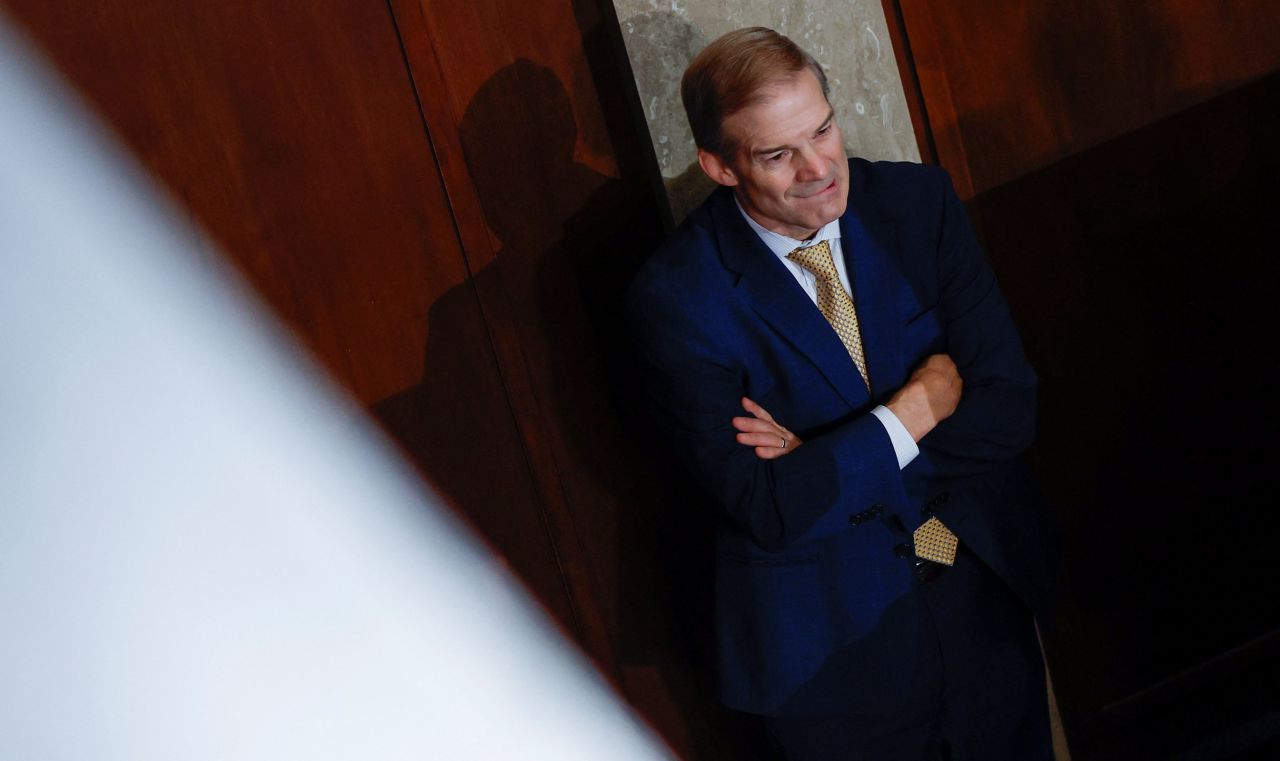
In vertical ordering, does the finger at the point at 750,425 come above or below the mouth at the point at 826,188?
below

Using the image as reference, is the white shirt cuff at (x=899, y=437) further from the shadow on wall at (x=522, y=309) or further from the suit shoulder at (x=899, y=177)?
the shadow on wall at (x=522, y=309)

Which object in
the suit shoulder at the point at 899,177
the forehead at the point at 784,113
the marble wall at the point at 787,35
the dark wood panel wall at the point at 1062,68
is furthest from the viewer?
the dark wood panel wall at the point at 1062,68

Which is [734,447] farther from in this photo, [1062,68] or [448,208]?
[1062,68]

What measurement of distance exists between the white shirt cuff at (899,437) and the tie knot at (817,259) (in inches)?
9.4

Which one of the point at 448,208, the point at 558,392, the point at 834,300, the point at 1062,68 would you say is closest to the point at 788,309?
the point at 834,300

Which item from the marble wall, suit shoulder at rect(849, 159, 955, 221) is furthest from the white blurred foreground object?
suit shoulder at rect(849, 159, 955, 221)

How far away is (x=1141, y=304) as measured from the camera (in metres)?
2.53

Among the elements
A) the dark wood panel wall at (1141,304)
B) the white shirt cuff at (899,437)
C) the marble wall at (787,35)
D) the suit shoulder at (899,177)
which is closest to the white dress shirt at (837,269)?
the white shirt cuff at (899,437)

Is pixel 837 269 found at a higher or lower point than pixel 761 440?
higher

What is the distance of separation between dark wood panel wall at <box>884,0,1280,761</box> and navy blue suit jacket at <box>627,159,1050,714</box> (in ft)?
1.91

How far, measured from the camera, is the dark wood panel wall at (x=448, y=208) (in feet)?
6.53

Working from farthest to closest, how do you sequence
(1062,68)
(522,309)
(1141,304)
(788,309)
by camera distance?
(1141,304), (1062,68), (522,309), (788,309)

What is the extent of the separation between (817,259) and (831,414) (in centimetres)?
25

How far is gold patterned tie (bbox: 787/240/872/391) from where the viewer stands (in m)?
1.84
